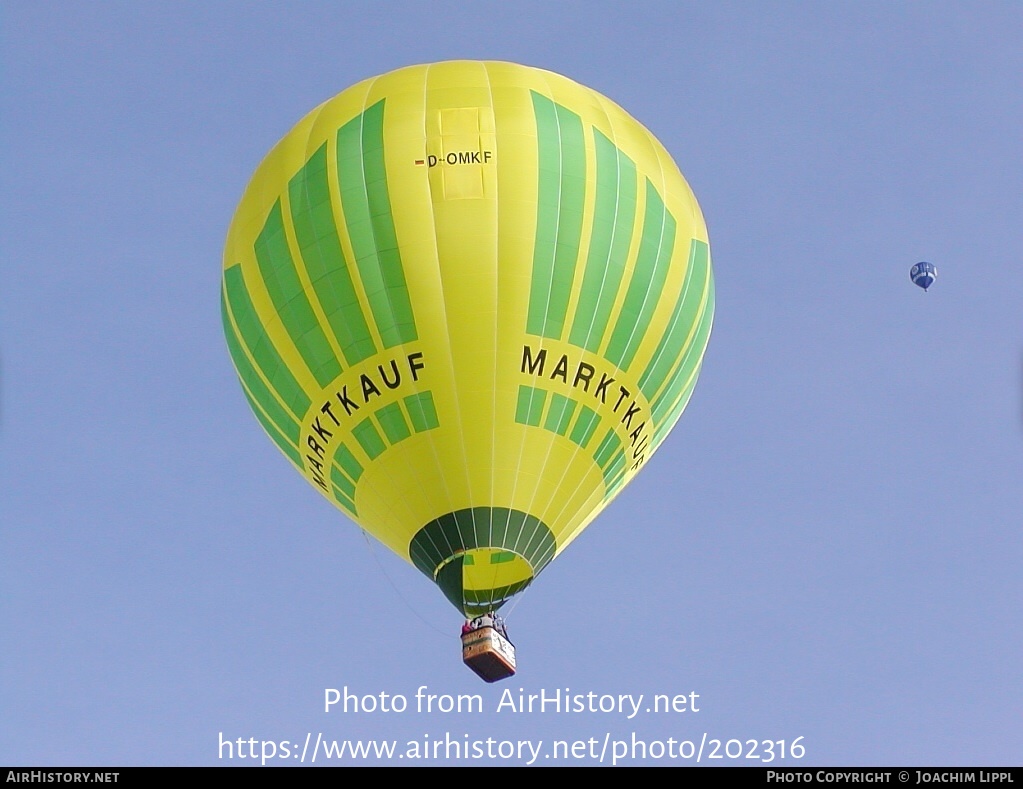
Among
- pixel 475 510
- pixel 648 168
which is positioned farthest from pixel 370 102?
pixel 475 510

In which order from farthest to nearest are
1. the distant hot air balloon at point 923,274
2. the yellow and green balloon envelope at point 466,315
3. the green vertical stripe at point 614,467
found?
the distant hot air balloon at point 923,274 → the green vertical stripe at point 614,467 → the yellow and green balloon envelope at point 466,315

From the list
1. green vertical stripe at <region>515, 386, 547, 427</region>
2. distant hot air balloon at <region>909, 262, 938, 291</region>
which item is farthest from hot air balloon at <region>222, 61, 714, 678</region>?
distant hot air balloon at <region>909, 262, 938, 291</region>

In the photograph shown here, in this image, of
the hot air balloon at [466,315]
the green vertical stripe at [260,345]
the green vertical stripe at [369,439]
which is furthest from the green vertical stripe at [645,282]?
the green vertical stripe at [260,345]

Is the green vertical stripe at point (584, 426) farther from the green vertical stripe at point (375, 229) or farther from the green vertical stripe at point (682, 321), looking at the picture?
the green vertical stripe at point (375, 229)

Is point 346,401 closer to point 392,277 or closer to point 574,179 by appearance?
point 392,277

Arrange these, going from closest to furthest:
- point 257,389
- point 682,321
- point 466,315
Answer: point 466,315 → point 682,321 → point 257,389

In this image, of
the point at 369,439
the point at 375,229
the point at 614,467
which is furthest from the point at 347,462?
the point at 614,467

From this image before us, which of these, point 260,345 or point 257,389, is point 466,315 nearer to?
point 260,345
